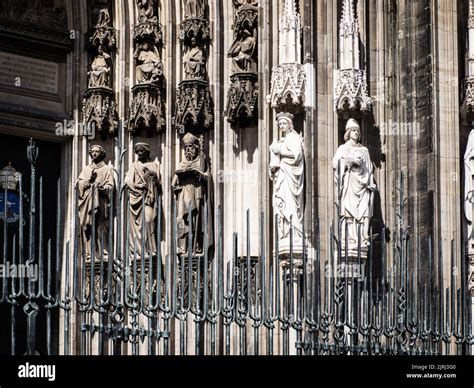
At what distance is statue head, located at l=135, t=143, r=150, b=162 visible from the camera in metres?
22.3

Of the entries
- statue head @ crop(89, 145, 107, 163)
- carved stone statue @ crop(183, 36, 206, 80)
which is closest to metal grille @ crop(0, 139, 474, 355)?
statue head @ crop(89, 145, 107, 163)

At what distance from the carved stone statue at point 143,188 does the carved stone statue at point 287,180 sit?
2231 mm

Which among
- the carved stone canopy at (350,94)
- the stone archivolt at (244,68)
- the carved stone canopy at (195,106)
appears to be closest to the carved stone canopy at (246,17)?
the stone archivolt at (244,68)

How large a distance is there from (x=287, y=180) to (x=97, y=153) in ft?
11.3

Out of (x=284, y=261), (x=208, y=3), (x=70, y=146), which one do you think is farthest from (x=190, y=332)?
(x=208, y=3)

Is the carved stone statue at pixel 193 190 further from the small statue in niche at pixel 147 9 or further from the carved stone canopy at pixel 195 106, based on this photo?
the small statue in niche at pixel 147 9

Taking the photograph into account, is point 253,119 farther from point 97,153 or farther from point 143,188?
point 97,153

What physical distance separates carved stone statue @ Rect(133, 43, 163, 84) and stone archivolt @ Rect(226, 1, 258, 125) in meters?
1.22

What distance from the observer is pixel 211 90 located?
73.2 ft

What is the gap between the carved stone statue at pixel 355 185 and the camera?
67.8 feet

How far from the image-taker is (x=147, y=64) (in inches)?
886

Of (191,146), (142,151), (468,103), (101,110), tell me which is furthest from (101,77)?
(468,103)

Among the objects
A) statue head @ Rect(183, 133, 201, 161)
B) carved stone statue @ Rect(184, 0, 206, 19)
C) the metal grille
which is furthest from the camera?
carved stone statue @ Rect(184, 0, 206, 19)

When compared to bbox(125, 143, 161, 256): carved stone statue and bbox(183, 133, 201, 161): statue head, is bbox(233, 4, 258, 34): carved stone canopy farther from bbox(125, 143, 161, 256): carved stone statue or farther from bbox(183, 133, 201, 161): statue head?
bbox(125, 143, 161, 256): carved stone statue
